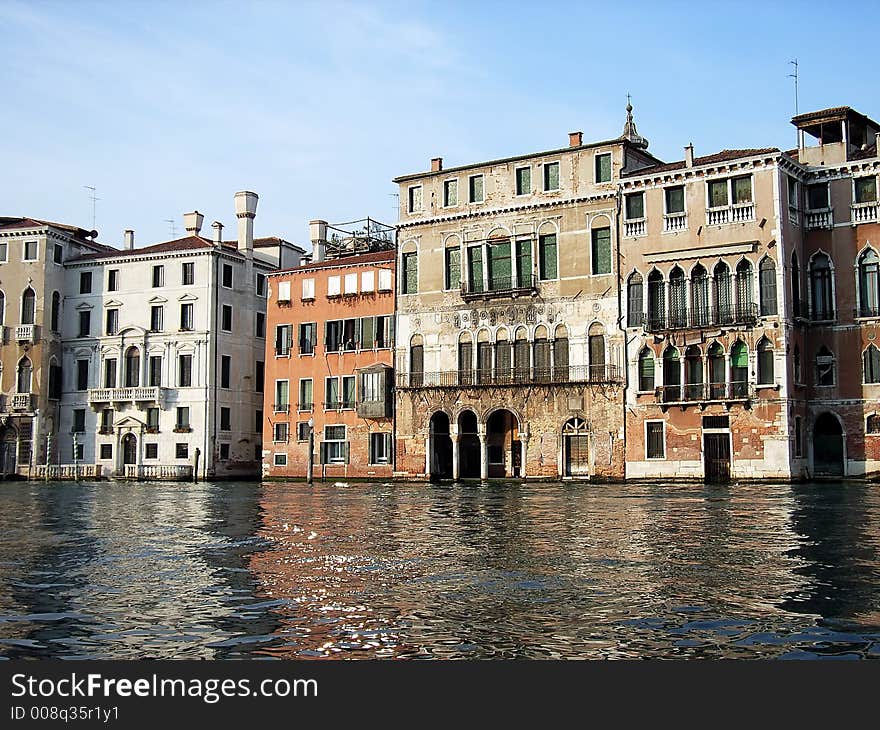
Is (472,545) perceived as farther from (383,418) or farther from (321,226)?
(321,226)

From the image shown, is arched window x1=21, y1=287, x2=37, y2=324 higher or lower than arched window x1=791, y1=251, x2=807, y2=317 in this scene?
higher

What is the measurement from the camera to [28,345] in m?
54.4

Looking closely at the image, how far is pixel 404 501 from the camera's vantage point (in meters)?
27.9

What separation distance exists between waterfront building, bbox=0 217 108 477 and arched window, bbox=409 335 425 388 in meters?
19.5

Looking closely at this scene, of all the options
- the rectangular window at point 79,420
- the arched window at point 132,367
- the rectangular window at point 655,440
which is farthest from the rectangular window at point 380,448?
the rectangular window at point 79,420

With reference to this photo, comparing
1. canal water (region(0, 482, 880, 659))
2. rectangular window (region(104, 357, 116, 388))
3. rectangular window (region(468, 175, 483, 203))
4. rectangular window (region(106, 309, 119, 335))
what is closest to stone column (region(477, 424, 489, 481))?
rectangular window (region(468, 175, 483, 203))

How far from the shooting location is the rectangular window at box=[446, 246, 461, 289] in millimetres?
47281

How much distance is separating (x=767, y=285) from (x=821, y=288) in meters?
2.46

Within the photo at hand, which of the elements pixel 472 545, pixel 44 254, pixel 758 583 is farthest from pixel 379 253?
pixel 758 583

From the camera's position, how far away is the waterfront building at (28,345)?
5431 cm

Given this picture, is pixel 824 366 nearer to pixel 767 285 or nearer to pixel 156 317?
pixel 767 285

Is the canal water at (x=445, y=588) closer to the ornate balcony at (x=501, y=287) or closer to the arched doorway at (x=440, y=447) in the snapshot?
the ornate balcony at (x=501, y=287)

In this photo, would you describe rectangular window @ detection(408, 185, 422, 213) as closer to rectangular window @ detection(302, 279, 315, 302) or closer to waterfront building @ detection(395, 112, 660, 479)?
waterfront building @ detection(395, 112, 660, 479)

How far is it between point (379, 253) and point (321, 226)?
575 cm
